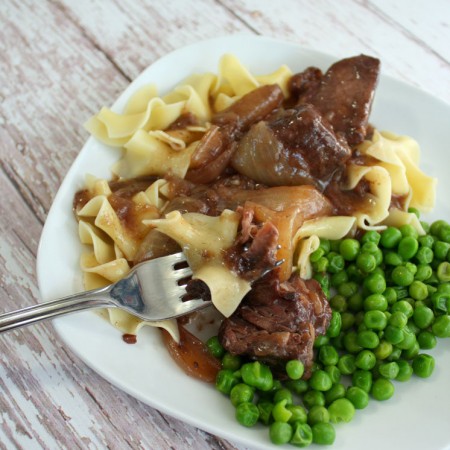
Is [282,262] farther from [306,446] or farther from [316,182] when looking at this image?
[306,446]

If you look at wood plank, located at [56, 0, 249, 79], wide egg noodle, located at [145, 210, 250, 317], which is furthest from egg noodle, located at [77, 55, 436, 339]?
wood plank, located at [56, 0, 249, 79]

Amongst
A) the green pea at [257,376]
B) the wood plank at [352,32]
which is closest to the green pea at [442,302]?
the green pea at [257,376]

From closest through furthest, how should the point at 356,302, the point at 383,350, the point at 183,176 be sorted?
the point at 383,350, the point at 356,302, the point at 183,176

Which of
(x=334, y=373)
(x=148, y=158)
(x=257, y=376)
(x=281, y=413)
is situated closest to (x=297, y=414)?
(x=281, y=413)

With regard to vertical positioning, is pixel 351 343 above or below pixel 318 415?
above

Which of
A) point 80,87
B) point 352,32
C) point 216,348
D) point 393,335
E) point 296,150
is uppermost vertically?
point 352,32

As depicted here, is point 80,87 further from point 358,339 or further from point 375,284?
point 358,339

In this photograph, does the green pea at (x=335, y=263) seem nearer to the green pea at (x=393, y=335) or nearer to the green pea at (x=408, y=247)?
the green pea at (x=408, y=247)

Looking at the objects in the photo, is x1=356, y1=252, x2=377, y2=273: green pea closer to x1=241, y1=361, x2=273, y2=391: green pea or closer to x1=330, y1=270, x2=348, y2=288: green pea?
x1=330, y1=270, x2=348, y2=288: green pea
